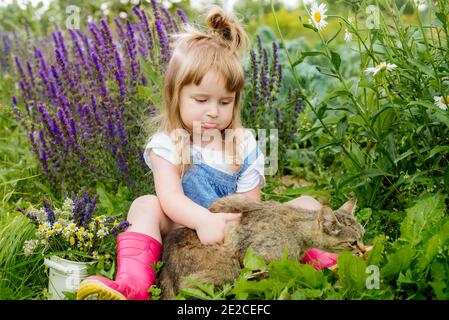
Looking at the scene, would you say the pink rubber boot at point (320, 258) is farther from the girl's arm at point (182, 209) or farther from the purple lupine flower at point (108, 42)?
the purple lupine flower at point (108, 42)

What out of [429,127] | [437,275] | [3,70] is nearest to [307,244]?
[437,275]

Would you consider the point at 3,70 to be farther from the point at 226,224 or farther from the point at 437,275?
the point at 437,275

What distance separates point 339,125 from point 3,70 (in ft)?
12.7

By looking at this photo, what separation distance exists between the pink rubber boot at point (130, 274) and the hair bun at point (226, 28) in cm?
107

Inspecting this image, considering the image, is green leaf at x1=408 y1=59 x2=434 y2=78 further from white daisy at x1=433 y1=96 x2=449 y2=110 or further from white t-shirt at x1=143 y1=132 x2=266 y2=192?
white t-shirt at x1=143 y1=132 x2=266 y2=192

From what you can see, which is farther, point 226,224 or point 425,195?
point 425,195

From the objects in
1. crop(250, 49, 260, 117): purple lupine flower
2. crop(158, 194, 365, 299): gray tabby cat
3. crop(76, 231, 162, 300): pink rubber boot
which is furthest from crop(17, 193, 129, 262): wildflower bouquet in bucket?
crop(250, 49, 260, 117): purple lupine flower

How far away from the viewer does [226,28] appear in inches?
120

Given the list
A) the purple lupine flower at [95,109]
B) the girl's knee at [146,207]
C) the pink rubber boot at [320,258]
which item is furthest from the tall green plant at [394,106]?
the purple lupine flower at [95,109]

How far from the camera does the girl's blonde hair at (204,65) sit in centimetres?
284

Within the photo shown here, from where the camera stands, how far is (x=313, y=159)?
4.23m

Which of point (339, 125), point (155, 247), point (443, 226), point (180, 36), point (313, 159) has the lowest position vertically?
point (313, 159)

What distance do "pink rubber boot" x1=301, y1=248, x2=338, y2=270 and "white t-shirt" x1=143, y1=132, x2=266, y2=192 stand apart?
497mm

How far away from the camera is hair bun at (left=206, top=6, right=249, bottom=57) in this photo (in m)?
3.00
